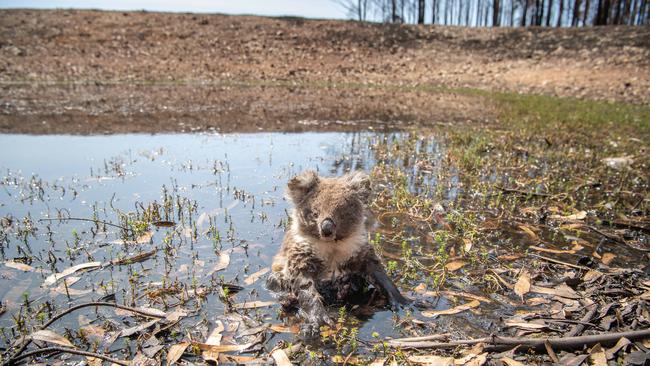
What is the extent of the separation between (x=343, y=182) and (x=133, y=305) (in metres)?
2.45

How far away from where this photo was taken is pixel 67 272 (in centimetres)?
515

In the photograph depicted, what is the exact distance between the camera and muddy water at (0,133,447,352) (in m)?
4.84

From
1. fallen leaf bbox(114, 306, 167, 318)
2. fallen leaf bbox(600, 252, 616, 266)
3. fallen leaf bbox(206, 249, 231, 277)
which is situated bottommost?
fallen leaf bbox(600, 252, 616, 266)

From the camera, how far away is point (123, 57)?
35656 millimetres

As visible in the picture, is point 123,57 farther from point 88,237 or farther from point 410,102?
point 88,237

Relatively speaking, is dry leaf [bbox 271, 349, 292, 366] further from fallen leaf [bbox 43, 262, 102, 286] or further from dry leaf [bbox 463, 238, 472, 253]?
dry leaf [bbox 463, 238, 472, 253]

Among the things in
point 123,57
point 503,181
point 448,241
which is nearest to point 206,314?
point 448,241

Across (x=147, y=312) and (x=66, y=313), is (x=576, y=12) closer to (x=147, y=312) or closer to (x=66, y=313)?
(x=147, y=312)

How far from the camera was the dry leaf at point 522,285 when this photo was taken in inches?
195

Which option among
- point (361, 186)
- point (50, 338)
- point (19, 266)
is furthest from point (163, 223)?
point (361, 186)

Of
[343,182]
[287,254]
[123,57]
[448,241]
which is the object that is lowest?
[448,241]

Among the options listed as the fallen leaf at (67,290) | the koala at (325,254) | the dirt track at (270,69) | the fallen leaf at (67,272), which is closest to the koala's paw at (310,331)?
the koala at (325,254)

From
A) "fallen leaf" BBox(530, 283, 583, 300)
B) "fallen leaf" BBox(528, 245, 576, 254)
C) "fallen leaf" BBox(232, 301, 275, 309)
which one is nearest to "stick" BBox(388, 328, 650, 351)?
"fallen leaf" BBox(530, 283, 583, 300)

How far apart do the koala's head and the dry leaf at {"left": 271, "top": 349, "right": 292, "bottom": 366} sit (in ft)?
3.55
